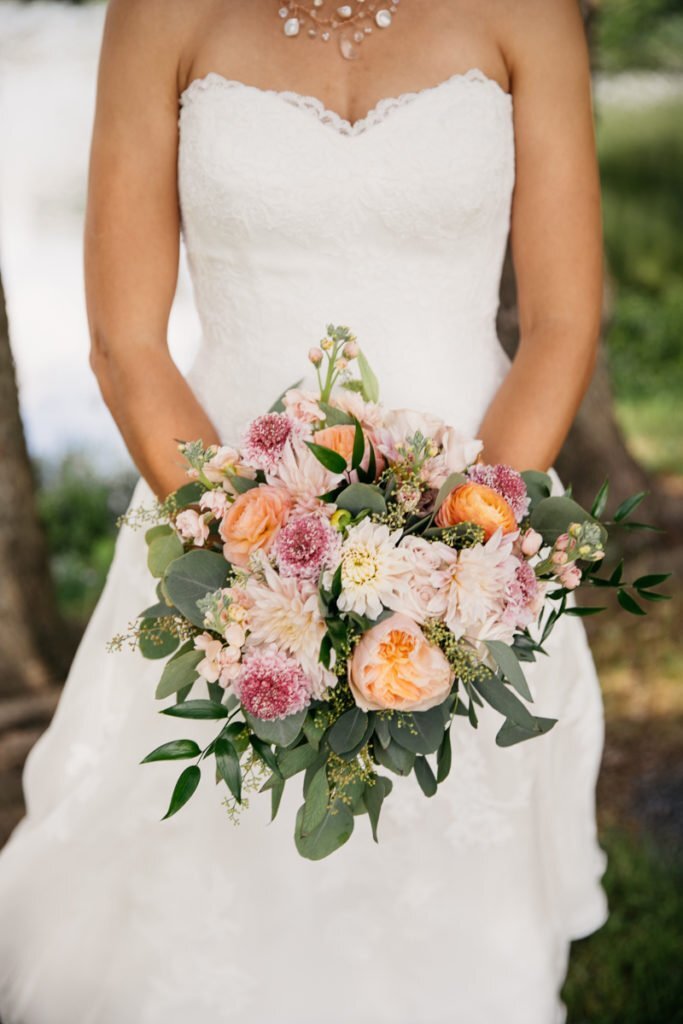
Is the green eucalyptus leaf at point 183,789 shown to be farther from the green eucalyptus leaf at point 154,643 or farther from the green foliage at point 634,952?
the green foliage at point 634,952

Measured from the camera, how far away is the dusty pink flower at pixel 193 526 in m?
1.51

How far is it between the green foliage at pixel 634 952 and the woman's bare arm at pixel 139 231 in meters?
1.61

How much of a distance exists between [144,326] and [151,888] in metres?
1.17

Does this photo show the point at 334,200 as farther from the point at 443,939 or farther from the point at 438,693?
the point at 443,939

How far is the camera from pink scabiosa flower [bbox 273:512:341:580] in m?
1.36

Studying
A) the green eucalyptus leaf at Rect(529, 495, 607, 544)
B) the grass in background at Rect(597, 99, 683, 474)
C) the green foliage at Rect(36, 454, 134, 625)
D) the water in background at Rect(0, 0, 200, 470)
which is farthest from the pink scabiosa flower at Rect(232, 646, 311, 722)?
the grass in background at Rect(597, 99, 683, 474)

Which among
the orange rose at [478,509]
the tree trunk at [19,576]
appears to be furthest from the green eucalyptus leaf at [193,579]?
the tree trunk at [19,576]

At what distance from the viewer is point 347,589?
1.36 metres

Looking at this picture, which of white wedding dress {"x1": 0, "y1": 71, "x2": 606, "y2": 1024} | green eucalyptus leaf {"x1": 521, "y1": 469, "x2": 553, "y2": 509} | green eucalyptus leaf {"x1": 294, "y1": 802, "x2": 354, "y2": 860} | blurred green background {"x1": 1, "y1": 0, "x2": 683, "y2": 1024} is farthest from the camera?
blurred green background {"x1": 1, "y1": 0, "x2": 683, "y2": 1024}

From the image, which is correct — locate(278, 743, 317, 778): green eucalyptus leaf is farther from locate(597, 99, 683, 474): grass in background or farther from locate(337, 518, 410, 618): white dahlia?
locate(597, 99, 683, 474): grass in background

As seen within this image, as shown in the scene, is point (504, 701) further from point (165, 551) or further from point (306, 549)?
point (165, 551)

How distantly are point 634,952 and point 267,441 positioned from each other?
184 centimetres

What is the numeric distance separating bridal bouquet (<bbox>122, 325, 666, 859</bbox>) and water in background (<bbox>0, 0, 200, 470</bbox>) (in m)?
4.93

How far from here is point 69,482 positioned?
5.55m
